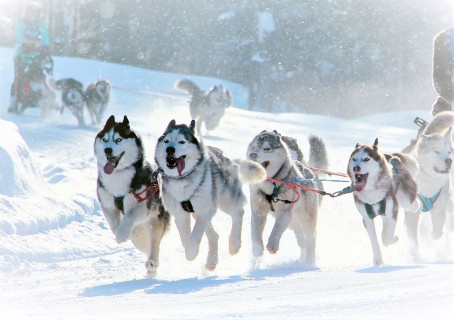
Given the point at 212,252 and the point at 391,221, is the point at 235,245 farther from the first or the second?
the point at 391,221

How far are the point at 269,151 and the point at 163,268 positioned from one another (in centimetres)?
115

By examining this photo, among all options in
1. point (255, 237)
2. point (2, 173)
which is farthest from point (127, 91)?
point (255, 237)

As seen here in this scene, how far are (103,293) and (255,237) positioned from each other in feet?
4.45

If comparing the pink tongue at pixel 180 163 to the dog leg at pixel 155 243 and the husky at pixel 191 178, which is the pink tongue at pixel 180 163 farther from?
the dog leg at pixel 155 243

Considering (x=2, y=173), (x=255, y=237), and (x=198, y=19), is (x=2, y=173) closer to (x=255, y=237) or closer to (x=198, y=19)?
(x=255, y=237)

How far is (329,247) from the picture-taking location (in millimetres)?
6949

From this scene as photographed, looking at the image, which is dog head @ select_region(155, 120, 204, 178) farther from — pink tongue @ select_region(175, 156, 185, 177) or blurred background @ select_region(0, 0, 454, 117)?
blurred background @ select_region(0, 0, 454, 117)

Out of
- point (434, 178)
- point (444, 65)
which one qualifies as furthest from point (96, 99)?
point (434, 178)

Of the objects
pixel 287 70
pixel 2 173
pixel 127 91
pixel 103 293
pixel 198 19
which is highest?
pixel 198 19

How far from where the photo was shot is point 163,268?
562 cm

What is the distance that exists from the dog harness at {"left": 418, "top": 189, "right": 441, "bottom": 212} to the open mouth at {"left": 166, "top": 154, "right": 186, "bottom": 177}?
2.09m

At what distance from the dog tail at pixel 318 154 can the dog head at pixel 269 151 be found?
0.99 m

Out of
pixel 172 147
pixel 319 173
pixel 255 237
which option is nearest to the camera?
pixel 172 147

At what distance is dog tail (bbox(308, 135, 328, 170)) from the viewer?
620 centimetres
